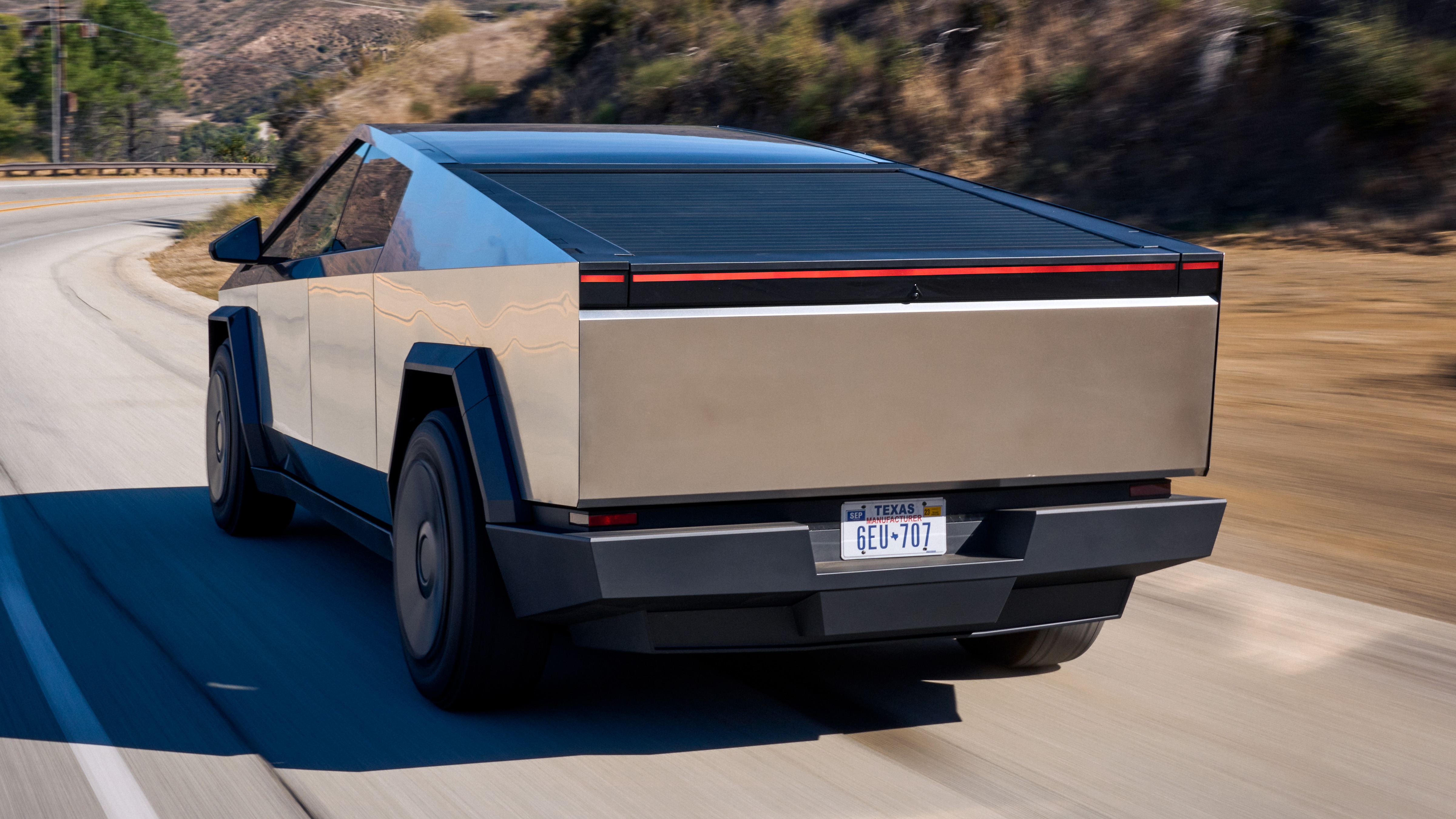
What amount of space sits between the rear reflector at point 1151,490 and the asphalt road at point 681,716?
695 mm

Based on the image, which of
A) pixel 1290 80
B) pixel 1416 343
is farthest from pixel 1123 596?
pixel 1290 80

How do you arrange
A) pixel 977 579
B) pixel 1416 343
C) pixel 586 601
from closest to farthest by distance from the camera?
pixel 586 601 → pixel 977 579 → pixel 1416 343

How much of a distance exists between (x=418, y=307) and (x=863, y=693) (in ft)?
6.21

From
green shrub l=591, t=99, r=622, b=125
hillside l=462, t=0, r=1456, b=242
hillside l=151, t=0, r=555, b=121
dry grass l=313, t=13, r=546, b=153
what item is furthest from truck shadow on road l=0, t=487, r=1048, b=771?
hillside l=151, t=0, r=555, b=121

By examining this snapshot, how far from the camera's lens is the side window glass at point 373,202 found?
5227 mm

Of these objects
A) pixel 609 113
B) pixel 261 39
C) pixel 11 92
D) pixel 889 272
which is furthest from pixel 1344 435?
pixel 261 39

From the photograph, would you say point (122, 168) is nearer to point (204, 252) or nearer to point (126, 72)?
point (126, 72)

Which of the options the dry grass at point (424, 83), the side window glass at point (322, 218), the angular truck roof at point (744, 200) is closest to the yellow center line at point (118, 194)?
the dry grass at point (424, 83)

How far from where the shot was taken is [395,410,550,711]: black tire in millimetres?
4227

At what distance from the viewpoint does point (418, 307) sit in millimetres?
4754

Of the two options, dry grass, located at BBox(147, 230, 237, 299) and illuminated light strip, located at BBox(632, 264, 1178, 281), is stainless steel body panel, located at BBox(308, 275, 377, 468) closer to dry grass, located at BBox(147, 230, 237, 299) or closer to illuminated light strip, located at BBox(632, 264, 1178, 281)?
illuminated light strip, located at BBox(632, 264, 1178, 281)

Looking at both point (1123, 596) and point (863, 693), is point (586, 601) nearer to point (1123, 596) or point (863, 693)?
point (863, 693)

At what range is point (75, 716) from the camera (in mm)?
4441

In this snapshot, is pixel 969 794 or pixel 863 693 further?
pixel 863 693
